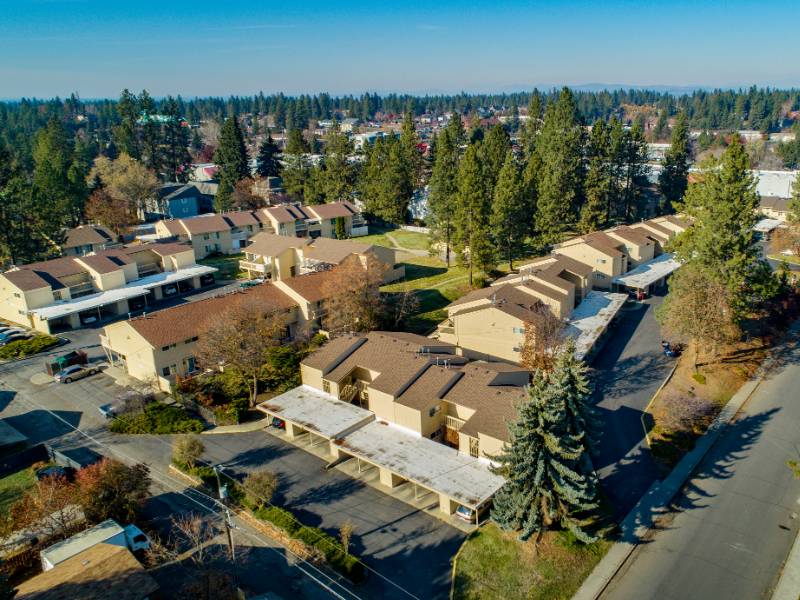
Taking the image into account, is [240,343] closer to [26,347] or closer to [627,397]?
[26,347]

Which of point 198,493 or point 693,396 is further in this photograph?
point 693,396

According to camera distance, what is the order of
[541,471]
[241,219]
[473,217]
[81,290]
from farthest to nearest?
[241,219]
[473,217]
[81,290]
[541,471]

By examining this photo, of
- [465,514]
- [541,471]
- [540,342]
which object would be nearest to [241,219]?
[540,342]

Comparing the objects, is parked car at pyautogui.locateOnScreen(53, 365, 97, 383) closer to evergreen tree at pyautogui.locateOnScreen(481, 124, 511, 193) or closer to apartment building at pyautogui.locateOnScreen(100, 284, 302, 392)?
apartment building at pyautogui.locateOnScreen(100, 284, 302, 392)

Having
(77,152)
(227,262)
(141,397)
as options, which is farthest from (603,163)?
(77,152)

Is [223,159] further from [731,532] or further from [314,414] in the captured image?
[731,532]

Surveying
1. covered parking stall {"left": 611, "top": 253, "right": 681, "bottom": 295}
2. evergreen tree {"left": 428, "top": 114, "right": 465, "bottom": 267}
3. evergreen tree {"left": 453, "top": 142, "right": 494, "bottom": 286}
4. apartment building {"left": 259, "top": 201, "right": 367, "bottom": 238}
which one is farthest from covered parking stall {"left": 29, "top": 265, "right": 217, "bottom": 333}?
covered parking stall {"left": 611, "top": 253, "right": 681, "bottom": 295}
